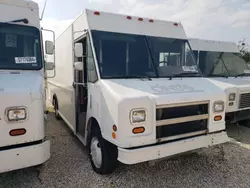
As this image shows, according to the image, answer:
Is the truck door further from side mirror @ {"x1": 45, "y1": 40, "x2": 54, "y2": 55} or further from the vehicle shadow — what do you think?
the vehicle shadow

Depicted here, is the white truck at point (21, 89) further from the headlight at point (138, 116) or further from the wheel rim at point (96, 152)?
the headlight at point (138, 116)

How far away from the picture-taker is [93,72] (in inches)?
143

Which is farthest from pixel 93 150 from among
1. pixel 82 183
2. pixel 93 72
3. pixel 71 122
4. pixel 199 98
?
pixel 199 98

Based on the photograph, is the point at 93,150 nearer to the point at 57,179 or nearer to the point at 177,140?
the point at 57,179

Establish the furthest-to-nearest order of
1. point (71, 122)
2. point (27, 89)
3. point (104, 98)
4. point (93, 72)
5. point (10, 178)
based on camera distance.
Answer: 1. point (71, 122)
2. point (93, 72)
3. point (10, 178)
4. point (104, 98)
5. point (27, 89)

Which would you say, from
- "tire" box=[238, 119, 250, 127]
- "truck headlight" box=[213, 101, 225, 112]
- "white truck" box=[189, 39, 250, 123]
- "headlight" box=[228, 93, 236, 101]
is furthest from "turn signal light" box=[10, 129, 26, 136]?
"tire" box=[238, 119, 250, 127]

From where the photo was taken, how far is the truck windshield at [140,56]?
3609 mm

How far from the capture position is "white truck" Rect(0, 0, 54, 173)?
261 centimetres

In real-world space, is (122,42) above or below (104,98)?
above

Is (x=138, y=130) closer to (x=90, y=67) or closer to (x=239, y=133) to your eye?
(x=90, y=67)

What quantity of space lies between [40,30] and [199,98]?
3101mm

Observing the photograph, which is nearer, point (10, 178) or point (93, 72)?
point (10, 178)

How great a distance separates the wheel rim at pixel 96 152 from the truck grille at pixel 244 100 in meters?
4.04

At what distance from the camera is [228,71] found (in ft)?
22.1
